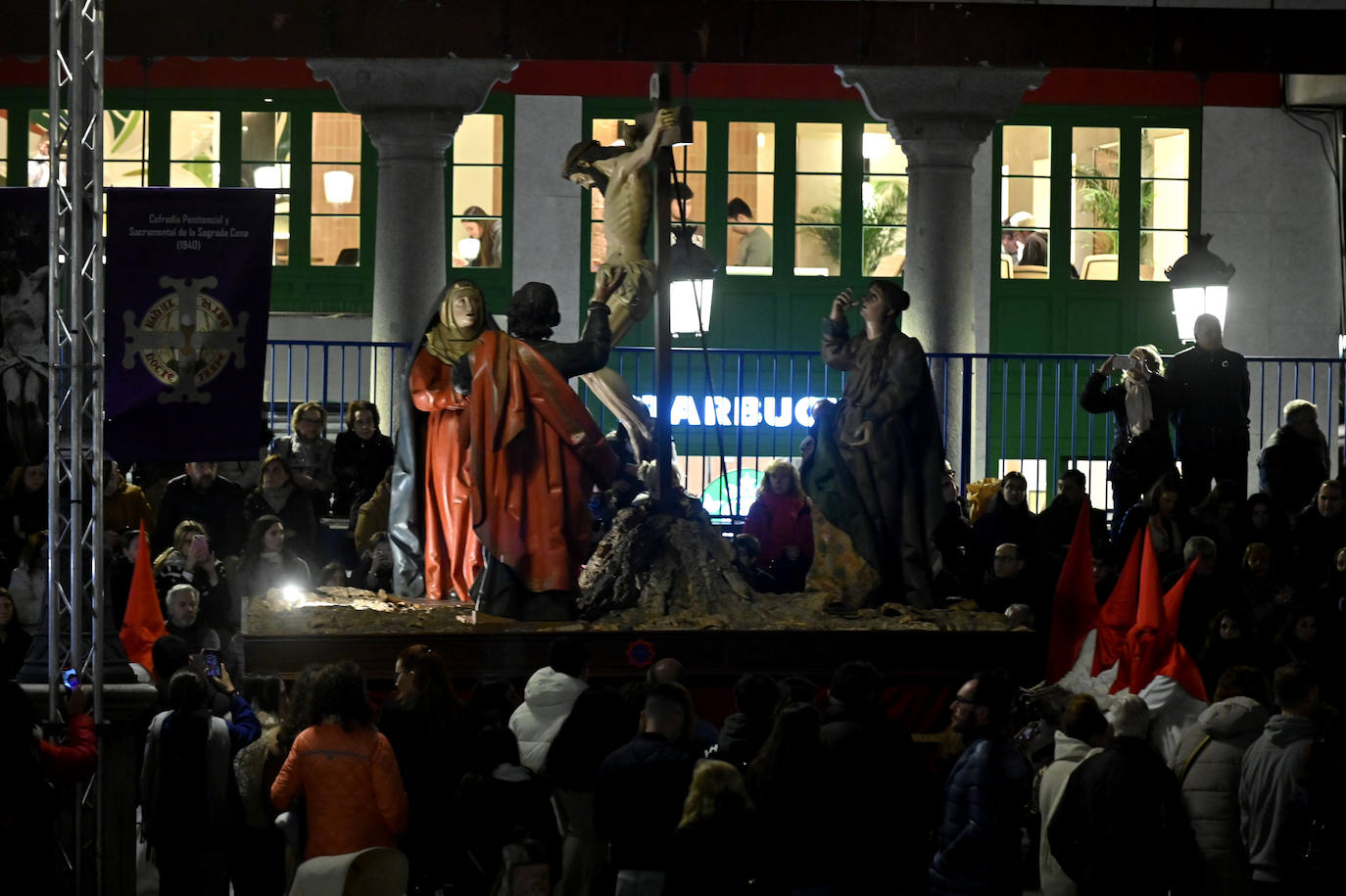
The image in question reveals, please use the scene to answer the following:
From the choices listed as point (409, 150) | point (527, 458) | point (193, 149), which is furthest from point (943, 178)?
point (193, 149)

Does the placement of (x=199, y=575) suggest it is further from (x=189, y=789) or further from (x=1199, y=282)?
(x=1199, y=282)

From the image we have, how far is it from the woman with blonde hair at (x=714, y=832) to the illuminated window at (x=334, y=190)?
16.0m

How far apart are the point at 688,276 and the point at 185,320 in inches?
176

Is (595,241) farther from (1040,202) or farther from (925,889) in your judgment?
(925,889)

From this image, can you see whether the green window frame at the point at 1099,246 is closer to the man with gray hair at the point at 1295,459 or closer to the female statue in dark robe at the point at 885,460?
the man with gray hair at the point at 1295,459

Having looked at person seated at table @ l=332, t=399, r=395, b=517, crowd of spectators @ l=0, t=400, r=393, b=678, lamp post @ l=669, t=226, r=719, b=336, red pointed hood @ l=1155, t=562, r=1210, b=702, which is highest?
lamp post @ l=669, t=226, r=719, b=336

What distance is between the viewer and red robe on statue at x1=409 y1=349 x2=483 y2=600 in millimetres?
13211

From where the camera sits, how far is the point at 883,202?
78.0ft

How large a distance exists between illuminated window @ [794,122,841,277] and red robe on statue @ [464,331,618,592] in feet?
37.9

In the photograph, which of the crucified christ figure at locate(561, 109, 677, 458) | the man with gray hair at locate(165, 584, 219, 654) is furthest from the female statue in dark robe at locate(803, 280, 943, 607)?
the man with gray hair at locate(165, 584, 219, 654)

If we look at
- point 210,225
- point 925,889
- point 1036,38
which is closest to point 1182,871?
point 925,889

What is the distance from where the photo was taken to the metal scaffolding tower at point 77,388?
32.7 ft

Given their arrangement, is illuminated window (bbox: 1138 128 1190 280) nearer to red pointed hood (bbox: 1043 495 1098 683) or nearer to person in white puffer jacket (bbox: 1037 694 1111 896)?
red pointed hood (bbox: 1043 495 1098 683)

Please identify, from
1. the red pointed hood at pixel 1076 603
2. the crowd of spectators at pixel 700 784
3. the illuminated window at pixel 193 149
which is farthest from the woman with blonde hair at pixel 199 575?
the illuminated window at pixel 193 149
